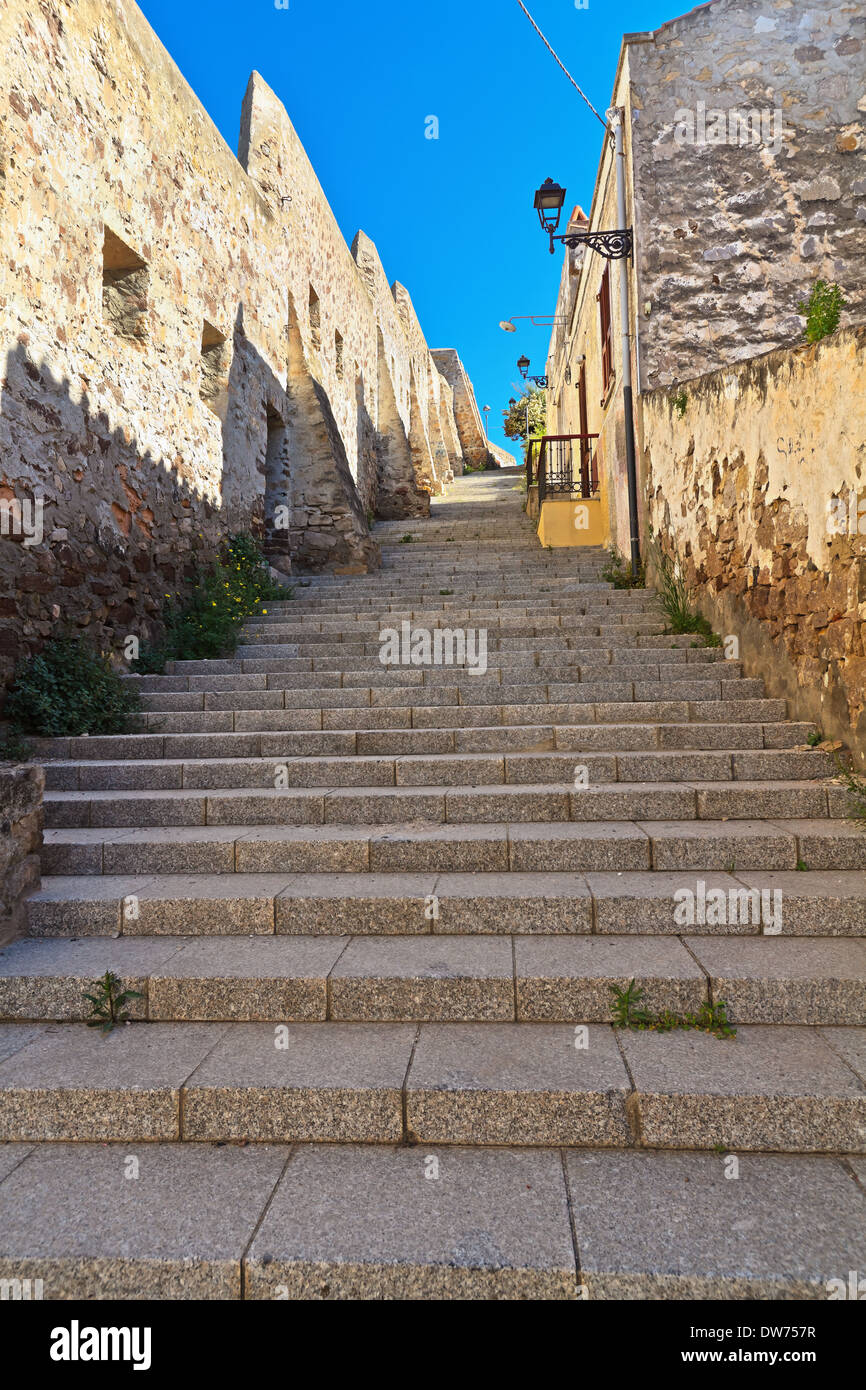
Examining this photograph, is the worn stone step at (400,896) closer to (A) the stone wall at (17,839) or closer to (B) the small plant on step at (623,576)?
(A) the stone wall at (17,839)

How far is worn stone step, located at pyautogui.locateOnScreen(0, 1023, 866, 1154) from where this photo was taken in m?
2.16

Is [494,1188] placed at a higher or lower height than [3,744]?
lower

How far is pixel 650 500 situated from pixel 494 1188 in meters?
7.03

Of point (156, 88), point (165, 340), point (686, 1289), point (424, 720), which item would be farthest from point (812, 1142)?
point (156, 88)

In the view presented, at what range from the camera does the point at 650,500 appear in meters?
7.89

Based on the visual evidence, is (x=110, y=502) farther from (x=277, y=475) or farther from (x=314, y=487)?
(x=314, y=487)

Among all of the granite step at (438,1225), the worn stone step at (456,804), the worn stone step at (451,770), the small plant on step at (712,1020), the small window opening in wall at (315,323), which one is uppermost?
the small window opening in wall at (315,323)

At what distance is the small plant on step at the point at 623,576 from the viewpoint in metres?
8.16

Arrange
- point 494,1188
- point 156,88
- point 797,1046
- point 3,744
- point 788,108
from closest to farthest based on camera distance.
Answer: point 494,1188
point 797,1046
point 3,744
point 156,88
point 788,108

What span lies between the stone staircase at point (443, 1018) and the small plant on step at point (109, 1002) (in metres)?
0.04

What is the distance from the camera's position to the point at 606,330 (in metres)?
9.77

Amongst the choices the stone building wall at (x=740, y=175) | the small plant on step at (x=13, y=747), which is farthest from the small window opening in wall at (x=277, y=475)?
the small plant on step at (x=13, y=747)
